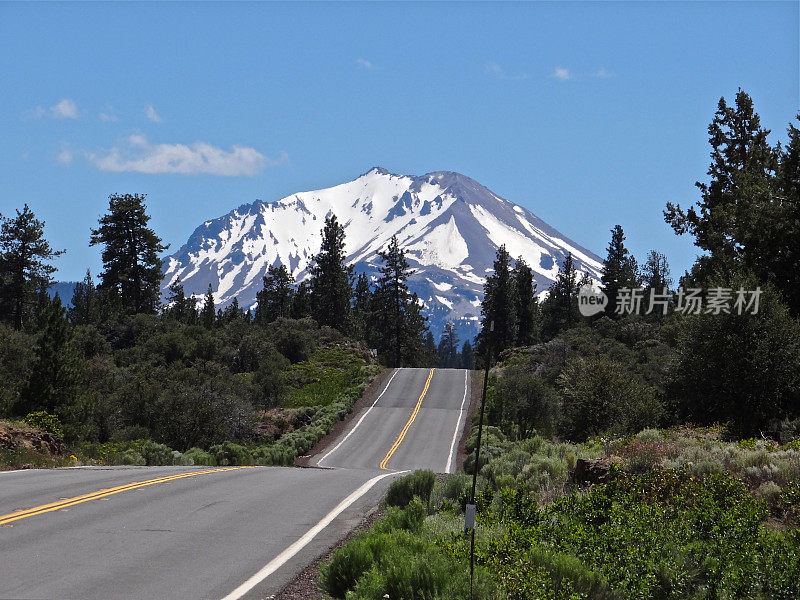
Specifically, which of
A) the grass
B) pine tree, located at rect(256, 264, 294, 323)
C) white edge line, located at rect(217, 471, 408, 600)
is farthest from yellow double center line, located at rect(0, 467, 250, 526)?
pine tree, located at rect(256, 264, 294, 323)

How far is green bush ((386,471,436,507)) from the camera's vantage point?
1251cm

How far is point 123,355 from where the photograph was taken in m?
57.9

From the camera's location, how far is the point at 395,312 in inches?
3383

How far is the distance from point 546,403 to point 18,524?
39.2 meters

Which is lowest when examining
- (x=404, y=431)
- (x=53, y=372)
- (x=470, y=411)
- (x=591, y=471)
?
(x=404, y=431)

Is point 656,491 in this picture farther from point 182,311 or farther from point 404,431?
point 182,311

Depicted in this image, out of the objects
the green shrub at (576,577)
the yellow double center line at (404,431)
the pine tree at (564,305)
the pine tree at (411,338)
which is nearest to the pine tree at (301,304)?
the pine tree at (411,338)

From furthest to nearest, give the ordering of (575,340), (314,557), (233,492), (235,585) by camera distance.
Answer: (575,340) → (233,492) → (314,557) → (235,585)

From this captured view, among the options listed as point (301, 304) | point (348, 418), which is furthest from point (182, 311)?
point (348, 418)

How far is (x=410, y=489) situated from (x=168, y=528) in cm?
411

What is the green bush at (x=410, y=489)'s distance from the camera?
1251cm

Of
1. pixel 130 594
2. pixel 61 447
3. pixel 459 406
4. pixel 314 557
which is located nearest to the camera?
pixel 130 594

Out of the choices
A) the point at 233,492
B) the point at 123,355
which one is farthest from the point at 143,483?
the point at 123,355

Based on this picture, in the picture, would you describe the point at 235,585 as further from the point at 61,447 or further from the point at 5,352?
the point at 5,352
